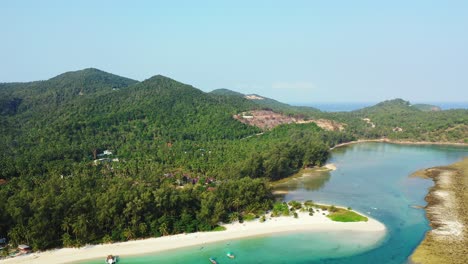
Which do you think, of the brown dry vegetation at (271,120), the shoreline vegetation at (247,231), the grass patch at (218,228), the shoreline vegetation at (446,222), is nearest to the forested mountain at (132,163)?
the grass patch at (218,228)

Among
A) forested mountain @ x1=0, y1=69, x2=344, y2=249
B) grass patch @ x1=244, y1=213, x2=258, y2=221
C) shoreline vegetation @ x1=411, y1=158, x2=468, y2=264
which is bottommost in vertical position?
shoreline vegetation @ x1=411, y1=158, x2=468, y2=264

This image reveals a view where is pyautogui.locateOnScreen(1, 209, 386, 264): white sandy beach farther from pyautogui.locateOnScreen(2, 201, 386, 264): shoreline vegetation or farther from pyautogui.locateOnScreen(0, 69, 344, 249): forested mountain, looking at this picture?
pyautogui.locateOnScreen(0, 69, 344, 249): forested mountain

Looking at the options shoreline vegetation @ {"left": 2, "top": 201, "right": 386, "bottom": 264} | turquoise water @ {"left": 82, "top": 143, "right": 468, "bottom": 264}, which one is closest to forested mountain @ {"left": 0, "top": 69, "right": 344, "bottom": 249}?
shoreline vegetation @ {"left": 2, "top": 201, "right": 386, "bottom": 264}

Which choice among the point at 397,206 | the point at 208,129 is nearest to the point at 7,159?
→ the point at 208,129

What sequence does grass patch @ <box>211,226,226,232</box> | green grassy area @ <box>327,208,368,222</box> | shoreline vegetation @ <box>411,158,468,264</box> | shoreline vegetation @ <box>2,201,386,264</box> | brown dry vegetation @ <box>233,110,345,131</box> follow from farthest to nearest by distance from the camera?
brown dry vegetation @ <box>233,110,345,131</box>, green grassy area @ <box>327,208,368,222</box>, grass patch @ <box>211,226,226,232</box>, shoreline vegetation @ <box>411,158,468,264</box>, shoreline vegetation @ <box>2,201,386,264</box>

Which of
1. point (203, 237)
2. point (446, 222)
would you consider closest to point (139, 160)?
point (203, 237)

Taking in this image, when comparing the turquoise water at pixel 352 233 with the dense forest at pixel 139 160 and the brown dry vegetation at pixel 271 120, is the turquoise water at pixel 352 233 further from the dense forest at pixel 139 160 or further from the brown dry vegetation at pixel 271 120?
the brown dry vegetation at pixel 271 120
